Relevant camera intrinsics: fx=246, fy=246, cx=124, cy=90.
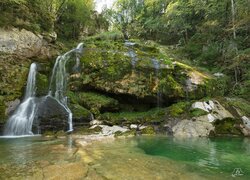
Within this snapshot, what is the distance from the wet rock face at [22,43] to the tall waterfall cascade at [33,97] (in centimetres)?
95

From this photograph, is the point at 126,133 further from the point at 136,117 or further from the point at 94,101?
the point at 94,101

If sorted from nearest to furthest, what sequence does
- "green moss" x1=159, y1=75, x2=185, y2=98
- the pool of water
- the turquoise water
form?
the pool of water, the turquoise water, "green moss" x1=159, y1=75, x2=185, y2=98

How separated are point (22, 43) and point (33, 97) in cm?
332

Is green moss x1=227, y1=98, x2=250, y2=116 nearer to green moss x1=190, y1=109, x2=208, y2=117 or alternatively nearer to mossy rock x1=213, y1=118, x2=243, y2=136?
mossy rock x1=213, y1=118, x2=243, y2=136

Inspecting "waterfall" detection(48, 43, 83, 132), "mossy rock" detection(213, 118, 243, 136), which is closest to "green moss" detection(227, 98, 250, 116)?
"mossy rock" detection(213, 118, 243, 136)

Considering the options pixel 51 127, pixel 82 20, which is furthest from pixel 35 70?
pixel 82 20

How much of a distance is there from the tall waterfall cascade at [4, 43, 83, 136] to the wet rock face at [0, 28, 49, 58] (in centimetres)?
95

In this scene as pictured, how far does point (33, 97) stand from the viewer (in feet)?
41.2

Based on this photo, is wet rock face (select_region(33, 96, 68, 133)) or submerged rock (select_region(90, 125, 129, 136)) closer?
submerged rock (select_region(90, 125, 129, 136))

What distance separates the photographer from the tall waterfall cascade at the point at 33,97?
10805 mm

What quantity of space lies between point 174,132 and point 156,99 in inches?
108

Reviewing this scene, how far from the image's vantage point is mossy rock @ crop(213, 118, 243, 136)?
11664 mm

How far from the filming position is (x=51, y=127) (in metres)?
11.1

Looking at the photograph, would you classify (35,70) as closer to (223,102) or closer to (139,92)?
(139,92)
